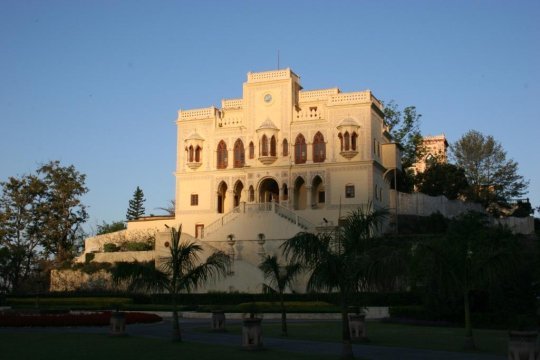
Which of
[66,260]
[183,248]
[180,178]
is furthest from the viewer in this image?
[180,178]

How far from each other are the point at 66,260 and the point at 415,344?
127ft

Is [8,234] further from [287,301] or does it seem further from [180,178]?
[287,301]

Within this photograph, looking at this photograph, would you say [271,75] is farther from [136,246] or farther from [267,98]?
[136,246]

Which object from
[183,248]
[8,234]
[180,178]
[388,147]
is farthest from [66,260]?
[183,248]

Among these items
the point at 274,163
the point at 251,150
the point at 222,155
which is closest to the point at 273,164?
the point at 274,163

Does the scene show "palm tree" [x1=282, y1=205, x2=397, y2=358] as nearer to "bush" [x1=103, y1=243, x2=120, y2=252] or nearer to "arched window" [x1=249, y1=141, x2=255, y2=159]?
"arched window" [x1=249, y1=141, x2=255, y2=159]

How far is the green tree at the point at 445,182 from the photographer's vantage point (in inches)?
2522

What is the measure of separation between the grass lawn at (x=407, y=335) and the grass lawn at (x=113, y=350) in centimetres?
463

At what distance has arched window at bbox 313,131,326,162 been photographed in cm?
5459

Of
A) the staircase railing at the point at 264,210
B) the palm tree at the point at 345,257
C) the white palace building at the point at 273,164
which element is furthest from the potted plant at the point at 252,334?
the staircase railing at the point at 264,210

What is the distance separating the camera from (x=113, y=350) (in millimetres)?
20734

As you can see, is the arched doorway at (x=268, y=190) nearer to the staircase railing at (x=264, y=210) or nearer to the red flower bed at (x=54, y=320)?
the staircase railing at (x=264, y=210)

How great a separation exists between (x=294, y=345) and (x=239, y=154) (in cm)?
3616

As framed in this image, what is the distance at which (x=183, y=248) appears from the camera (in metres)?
24.4
